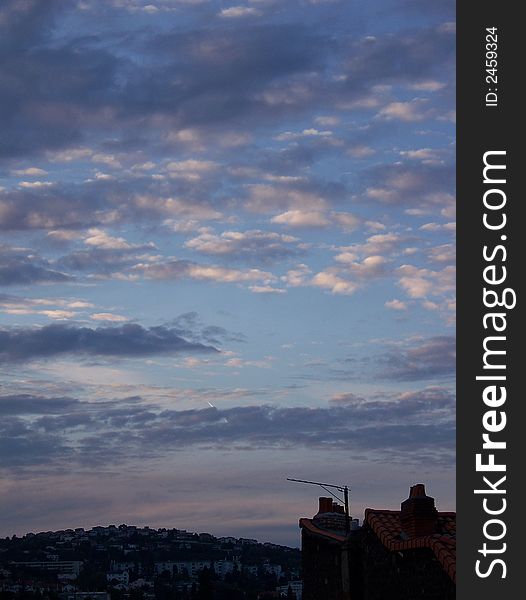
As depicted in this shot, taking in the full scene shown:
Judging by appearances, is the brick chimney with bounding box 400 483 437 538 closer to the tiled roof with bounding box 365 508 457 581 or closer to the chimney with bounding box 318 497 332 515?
the tiled roof with bounding box 365 508 457 581

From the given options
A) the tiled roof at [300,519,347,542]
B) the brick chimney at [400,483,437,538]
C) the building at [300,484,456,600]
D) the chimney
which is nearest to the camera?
the building at [300,484,456,600]

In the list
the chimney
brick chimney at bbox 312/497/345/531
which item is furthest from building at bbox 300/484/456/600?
the chimney

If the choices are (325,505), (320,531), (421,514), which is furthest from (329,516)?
(421,514)

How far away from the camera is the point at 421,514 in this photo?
25.7 m

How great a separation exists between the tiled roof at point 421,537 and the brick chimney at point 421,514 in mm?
266

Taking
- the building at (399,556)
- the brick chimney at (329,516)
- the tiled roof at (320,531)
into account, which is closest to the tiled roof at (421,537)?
the building at (399,556)

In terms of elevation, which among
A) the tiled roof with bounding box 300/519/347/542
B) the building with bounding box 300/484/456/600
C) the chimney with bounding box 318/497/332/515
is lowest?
the building with bounding box 300/484/456/600

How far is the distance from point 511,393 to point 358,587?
60.3ft

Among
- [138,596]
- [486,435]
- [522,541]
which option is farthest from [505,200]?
[138,596]

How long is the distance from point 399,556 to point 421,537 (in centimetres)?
106

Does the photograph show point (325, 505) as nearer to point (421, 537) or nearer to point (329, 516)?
point (329, 516)

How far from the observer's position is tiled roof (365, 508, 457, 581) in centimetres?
2228

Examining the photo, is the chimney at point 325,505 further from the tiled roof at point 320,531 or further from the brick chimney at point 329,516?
the tiled roof at point 320,531

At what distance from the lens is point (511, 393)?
607 inches
